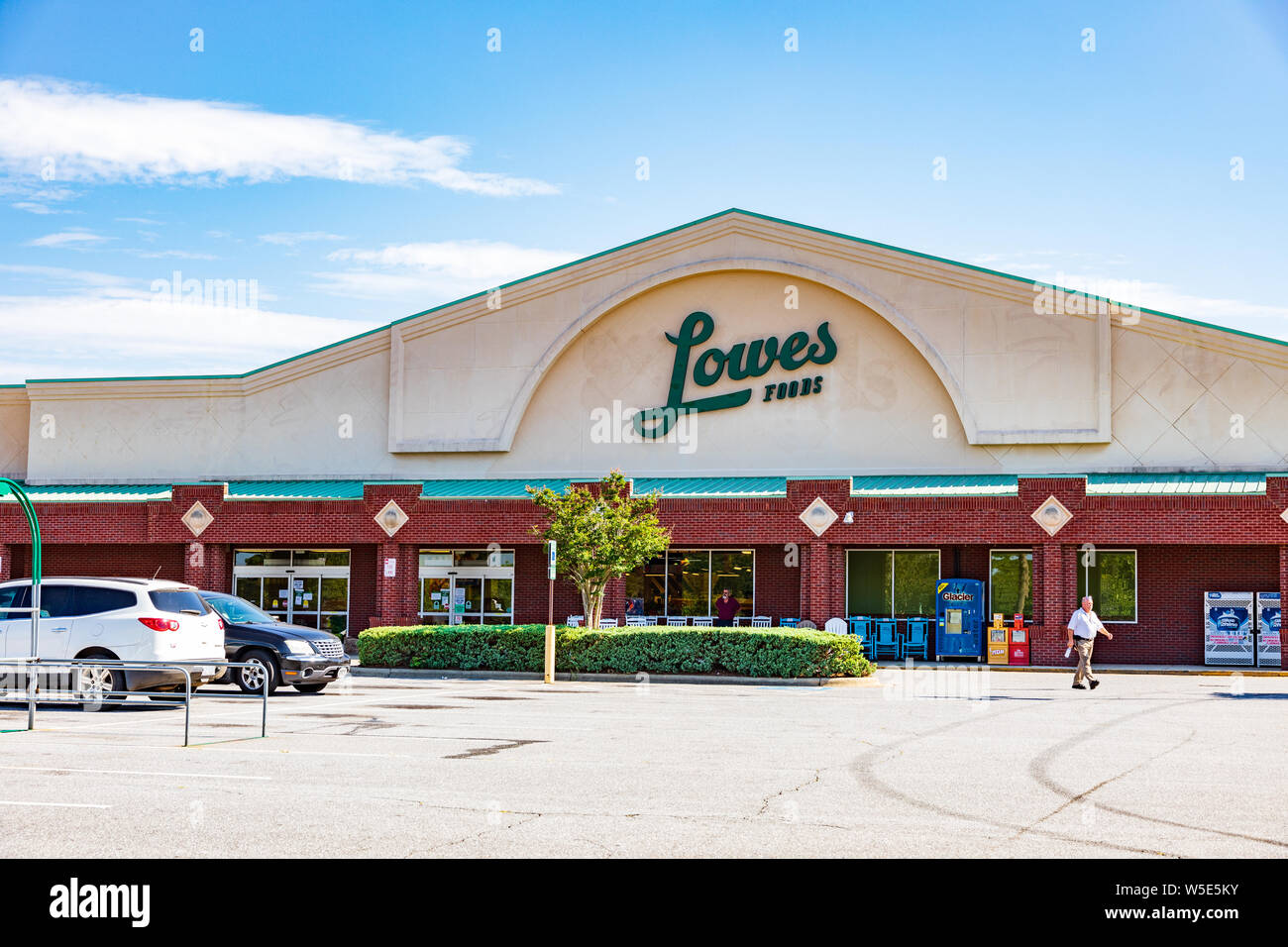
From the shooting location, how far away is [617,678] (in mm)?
26625

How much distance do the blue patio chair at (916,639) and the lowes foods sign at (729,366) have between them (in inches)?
279

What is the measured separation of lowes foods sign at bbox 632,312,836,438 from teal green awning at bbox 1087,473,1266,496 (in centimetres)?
800

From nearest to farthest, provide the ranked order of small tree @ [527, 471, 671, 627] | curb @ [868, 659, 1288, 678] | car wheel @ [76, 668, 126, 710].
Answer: car wheel @ [76, 668, 126, 710] → small tree @ [527, 471, 671, 627] → curb @ [868, 659, 1288, 678]

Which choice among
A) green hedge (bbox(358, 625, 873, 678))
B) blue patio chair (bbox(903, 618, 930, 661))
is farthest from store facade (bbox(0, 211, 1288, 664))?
green hedge (bbox(358, 625, 873, 678))

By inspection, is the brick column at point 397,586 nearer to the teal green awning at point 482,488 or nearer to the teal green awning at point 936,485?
the teal green awning at point 482,488

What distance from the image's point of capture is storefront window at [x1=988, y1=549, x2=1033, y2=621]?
33.6 meters

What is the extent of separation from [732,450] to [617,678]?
11945 millimetres

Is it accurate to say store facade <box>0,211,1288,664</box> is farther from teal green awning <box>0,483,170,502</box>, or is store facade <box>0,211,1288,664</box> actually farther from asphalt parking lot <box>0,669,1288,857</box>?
asphalt parking lot <box>0,669,1288,857</box>

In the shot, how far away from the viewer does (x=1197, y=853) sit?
8125 millimetres

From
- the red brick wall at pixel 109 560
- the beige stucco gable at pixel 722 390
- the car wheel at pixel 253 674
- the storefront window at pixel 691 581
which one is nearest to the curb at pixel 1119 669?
the storefront window at pixel 691 581

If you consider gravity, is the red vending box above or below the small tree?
below
